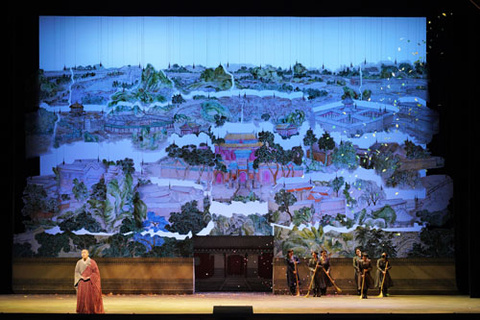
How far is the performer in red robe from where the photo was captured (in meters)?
12.0

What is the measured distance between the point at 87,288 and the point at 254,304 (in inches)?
121

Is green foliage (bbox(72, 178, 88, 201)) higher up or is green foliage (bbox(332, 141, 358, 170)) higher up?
green foliage (bbox(332, 141, 358, 170))

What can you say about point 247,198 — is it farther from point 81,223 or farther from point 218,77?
point 81,223

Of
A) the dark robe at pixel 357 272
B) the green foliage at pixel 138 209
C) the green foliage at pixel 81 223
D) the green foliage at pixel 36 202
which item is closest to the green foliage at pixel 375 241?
the dark robe at pixel 357 272

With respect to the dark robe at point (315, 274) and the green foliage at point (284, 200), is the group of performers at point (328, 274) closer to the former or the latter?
the dark robe at point (315, 274)

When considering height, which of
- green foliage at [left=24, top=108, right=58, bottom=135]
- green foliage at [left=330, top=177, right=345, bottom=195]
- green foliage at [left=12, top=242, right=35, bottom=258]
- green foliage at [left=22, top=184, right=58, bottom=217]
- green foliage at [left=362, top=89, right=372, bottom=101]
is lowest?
green foliage at [left=12, top=242, right=35, bottom=258]

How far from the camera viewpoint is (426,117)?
15.3m

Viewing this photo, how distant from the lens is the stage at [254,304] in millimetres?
12406

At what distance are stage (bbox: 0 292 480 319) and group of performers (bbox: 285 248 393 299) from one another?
0.22m

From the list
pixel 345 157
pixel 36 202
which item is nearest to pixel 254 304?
pixel 345 157

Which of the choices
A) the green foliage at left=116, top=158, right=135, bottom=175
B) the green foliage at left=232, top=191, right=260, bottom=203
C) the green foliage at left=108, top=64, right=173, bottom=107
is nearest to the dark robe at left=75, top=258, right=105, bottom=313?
the green foliage at left=116, top=158, right=135, bottom=175

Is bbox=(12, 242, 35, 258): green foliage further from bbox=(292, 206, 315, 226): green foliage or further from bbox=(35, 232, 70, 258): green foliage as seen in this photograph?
bbox=(292, 206, 315, 226): green foliage

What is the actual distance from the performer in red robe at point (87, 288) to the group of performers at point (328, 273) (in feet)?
14.3
